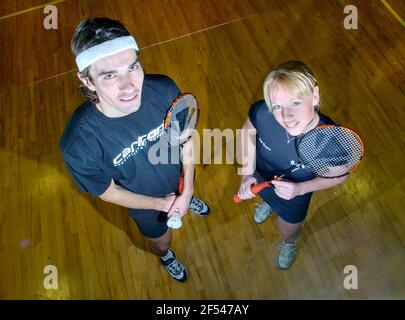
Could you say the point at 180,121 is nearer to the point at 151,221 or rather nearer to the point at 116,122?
the point at 116,122

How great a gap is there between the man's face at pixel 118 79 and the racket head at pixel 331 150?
0.88 m

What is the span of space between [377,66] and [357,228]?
1701 mm

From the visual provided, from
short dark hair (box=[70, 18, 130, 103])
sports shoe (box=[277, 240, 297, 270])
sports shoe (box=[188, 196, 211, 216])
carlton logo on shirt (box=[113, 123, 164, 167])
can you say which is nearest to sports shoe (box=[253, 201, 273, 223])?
sports shoe (box=[277, 240, 297, 270])

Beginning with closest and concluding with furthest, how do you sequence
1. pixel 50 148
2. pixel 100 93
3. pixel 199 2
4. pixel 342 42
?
pixel 100 93, pixel 50 148, pixel 342 42, pixel 199 2

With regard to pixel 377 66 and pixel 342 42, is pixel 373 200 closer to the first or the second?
pixel 377 66

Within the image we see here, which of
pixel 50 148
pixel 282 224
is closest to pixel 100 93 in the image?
pixel 282 224

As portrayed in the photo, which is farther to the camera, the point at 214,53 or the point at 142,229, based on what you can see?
the point at 214,53

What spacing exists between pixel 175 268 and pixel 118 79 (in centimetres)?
164

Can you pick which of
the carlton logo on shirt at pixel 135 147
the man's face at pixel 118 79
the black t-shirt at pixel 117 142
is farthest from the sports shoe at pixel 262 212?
the man's face at pixel 118 79

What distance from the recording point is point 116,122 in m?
1.82

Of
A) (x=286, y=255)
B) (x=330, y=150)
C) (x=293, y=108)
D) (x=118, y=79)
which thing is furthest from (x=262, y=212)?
(x=118, y=79)

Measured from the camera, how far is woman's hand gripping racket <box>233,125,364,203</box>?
187 centimetres

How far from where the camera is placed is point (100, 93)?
1.73 metres

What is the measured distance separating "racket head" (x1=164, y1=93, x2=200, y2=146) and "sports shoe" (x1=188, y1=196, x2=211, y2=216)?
956mm
